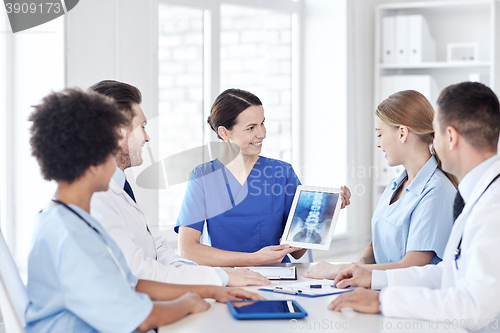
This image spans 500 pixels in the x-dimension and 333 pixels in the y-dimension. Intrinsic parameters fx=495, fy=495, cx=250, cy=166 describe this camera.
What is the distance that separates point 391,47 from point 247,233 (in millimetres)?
2183

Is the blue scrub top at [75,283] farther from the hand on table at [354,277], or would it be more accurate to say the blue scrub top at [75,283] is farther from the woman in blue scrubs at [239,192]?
the woman in blue scrubs at [239,192]

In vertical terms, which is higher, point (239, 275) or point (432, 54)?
point (432, 54)

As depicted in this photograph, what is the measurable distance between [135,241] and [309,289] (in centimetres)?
51

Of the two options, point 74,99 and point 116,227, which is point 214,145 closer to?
point 116,227

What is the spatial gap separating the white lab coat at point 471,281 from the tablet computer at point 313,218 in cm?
52

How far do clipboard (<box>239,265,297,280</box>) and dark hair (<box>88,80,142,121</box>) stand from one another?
0.67 metres

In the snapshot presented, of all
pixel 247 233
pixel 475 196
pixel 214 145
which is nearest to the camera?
pixel 475 196

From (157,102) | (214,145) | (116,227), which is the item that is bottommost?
(116,227)

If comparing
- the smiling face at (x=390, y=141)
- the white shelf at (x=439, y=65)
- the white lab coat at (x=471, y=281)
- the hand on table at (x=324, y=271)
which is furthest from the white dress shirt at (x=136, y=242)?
the white shelf at (x=439, y=65)

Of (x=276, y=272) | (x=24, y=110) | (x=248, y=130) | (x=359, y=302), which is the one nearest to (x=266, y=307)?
(x=359, y=302)

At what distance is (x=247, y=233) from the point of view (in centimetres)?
200

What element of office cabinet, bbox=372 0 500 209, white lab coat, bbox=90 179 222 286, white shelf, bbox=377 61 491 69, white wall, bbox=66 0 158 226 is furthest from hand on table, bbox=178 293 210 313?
white shelf, bbox=377 61 491 69

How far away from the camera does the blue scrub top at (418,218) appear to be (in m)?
1.54

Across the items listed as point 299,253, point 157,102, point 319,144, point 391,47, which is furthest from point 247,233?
point 391,47
